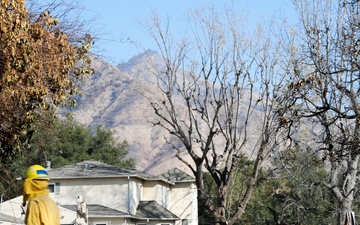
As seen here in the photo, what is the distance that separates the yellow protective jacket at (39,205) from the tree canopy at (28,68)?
26.5 feet

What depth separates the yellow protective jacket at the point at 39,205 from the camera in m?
7.50

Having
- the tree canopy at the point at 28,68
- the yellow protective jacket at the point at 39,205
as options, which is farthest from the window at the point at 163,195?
the yellow protective jacket at the point at 39,205

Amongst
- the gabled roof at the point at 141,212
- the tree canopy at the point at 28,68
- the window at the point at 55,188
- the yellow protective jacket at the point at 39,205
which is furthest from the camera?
the window at the point at 55,188

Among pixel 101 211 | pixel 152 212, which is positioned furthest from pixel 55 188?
pixel 152 212

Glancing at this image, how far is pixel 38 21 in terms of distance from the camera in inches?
681

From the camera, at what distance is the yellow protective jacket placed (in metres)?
7.50

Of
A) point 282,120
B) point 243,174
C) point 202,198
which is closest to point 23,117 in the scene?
point 282,120

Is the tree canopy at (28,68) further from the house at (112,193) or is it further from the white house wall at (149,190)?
the white house wall at (149,190)

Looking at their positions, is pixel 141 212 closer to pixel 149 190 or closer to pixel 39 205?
pixel 149 190

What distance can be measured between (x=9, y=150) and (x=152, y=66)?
92.9ft

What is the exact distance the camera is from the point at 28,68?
53.5 ft

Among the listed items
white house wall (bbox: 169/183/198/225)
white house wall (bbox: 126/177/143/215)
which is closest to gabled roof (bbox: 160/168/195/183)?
white house wall (bbox: 169/183/198/225)

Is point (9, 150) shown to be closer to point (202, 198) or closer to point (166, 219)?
point (202, 198)

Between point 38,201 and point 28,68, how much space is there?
29.9ft
